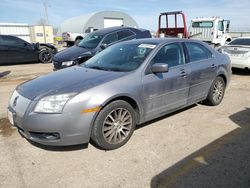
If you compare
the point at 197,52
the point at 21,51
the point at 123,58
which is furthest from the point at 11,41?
the point at 197,52

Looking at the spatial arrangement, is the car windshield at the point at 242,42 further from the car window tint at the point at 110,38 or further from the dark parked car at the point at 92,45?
the car window tint at the point at 110,38

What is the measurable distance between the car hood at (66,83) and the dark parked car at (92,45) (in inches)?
144

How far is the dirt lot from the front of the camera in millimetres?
2812

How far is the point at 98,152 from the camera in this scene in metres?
3.45

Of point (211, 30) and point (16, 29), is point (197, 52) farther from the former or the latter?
point (16, 29)

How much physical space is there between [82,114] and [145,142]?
1142 millimetres

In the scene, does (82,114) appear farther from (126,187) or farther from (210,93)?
(210,93)

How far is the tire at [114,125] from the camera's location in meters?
3.32

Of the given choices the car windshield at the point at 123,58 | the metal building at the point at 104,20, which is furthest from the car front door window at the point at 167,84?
the metal building at the point at 104,20

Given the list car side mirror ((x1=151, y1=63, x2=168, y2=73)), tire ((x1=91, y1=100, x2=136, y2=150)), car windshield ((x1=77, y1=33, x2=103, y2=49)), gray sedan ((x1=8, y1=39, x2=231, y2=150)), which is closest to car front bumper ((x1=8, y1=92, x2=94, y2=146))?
gray sedan ((x1=8, y1=39, x2=231, y2=150))

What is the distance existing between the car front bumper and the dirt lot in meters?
0.30

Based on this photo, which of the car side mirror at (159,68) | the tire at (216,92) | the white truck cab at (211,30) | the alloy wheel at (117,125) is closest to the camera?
the alloy wheel at (117,125)

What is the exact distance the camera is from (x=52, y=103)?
123 inches

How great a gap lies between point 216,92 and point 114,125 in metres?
2.85
